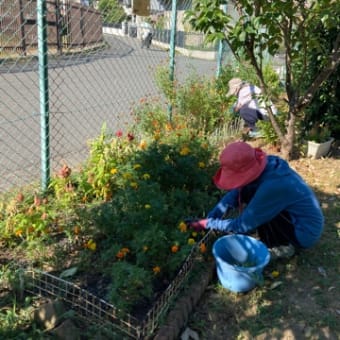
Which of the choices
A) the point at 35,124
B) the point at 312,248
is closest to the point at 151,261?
the point at 312,248

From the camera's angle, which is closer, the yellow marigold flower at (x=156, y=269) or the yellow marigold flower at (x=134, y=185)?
the yellow marigold flower at (x=156, y=269)

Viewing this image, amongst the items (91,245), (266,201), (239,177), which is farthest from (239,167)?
(91,245)

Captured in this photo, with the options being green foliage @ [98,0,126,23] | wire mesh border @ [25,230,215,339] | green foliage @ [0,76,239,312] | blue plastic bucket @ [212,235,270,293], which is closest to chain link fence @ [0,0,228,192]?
green foliage @ [98,0,126,23]

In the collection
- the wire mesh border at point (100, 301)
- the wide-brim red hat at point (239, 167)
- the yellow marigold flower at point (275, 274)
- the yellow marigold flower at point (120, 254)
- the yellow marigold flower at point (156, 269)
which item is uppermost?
the wide-brim red hat at point (239, 167)

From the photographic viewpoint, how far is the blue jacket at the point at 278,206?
2.61 m

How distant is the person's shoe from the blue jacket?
3.8 inches

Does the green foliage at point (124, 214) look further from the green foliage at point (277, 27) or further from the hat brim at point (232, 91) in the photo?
the hat brim at point (232, 91)

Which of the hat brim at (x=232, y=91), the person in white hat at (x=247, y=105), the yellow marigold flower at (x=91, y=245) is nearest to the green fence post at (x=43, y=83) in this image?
the yellow marigold flower at (x=91, y=245)

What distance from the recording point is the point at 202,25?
4.17 metres

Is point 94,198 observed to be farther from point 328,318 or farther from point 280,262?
point 328,318

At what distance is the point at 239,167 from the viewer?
2.60 meters

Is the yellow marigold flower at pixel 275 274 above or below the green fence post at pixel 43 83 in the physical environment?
below

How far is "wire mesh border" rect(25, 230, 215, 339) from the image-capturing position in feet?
6.85

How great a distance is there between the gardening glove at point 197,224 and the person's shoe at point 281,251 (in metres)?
0.55
